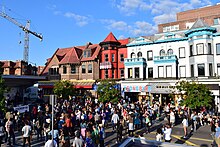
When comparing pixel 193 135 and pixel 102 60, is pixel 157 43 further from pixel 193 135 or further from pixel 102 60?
pixel 193 135

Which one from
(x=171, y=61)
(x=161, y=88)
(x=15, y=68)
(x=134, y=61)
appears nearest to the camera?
(x=171, y=61)

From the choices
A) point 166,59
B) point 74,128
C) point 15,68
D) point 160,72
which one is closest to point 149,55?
point 166,59

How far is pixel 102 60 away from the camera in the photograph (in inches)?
1522

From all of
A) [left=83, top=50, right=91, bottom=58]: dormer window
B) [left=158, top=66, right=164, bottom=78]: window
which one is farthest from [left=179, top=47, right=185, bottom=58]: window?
[left=83, top=50, right=91, bottom=58]: dormer window

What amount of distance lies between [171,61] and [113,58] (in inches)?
426

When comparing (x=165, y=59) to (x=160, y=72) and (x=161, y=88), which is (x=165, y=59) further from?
(x=161, y=88)

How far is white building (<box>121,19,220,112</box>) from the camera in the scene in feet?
93.9

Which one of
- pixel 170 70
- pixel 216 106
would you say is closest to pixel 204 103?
pixel 216 106

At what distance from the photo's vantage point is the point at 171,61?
1247 inches

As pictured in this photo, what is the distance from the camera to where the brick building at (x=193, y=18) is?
1501 inches

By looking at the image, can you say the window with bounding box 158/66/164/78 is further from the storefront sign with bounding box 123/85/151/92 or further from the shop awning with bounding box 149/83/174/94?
the storefront sign with bounding box 123/85/151/92

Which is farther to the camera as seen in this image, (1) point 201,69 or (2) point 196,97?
(1) point 201,69

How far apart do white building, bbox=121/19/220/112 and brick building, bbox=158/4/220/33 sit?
8.62 m

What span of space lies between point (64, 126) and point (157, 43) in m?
24.0
